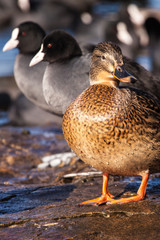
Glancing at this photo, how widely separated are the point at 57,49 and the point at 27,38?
127 cm

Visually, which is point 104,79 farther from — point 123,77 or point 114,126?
point 114,126

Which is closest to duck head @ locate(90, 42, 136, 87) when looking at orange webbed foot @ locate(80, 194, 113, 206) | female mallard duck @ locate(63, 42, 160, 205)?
female mallard duck @ locate(63, 42, 160, 205)

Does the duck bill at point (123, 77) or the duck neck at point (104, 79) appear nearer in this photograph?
the duck bill at point (123, 77)

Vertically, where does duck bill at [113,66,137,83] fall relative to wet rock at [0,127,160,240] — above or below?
above

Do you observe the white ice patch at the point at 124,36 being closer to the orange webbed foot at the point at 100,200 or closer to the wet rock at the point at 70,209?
the wet rock at the point at 70,209

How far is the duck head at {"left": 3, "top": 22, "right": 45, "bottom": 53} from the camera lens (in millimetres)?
7656

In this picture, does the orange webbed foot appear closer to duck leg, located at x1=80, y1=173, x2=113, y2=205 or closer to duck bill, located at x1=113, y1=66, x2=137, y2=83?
duck leg, located at x1=80, y1=173, x2=113, y2=205

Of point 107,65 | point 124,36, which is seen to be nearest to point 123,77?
point 107,65

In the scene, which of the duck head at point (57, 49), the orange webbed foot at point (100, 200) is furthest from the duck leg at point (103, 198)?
the duck head at point (57, 49)

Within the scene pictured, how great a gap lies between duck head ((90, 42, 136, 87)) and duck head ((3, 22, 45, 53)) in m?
3.58

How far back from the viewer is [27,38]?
7.64 m

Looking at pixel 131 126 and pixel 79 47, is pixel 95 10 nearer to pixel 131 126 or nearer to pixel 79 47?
pixel 79 47

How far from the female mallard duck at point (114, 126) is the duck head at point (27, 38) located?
146 inches

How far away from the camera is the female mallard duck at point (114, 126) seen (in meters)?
3.84
